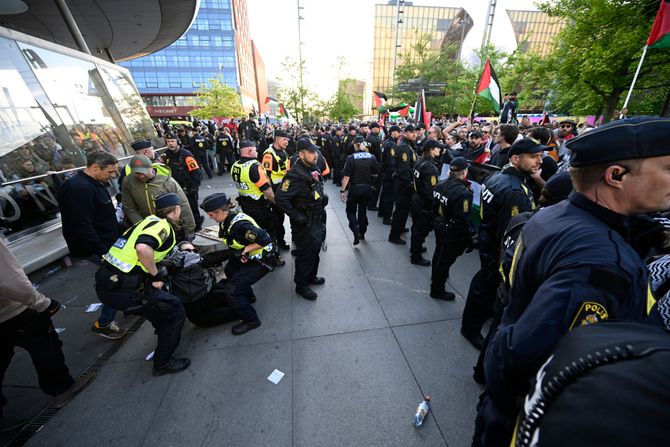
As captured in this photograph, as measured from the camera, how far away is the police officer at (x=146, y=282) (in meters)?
2.62

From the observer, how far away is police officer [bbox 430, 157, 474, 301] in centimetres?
344

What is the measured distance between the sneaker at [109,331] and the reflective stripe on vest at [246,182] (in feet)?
8.22

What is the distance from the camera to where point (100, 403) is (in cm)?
259

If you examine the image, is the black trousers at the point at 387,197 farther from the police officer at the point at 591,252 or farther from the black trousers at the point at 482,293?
the police officer at the point at 591,252

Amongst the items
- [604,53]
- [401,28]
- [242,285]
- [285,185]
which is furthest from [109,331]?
[401,28]

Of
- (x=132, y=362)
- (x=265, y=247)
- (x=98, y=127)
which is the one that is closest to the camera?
(x=132, y=362)

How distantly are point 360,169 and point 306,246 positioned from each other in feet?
7.92

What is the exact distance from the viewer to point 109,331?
3406 millimetres

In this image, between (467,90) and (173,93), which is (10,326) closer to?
(467,90)

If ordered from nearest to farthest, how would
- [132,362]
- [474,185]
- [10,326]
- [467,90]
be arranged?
[10,326] < [132,362] < [474,185] < [467,90]

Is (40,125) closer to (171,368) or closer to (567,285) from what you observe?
(171,368)

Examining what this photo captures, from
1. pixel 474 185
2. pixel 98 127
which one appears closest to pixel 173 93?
pixel 98 127

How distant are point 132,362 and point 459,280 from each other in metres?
4.48

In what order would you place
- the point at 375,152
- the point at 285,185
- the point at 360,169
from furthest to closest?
1. the point at 375,152
2. the point at 360,169
3. the point at 285,185
